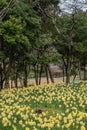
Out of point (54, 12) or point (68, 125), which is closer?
point (68, 125)

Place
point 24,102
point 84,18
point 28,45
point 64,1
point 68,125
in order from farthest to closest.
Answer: point 84,18 → point 64,1 → point 28,45 → point 24,102 → point 68,125

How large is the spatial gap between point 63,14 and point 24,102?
16878mm

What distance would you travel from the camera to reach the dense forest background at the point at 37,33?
60.3 feet

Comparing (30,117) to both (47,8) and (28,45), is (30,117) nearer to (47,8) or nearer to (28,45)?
(28,45)

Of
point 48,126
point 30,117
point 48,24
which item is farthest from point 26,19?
point 48,126

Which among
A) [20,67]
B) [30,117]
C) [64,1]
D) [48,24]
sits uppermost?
[64,1]

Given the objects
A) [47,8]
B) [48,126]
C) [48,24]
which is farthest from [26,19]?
[48,126]

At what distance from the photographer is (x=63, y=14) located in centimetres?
2777

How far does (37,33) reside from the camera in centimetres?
2123

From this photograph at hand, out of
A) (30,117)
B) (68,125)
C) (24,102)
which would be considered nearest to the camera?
(68,125)

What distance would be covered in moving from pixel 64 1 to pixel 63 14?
2.56 m

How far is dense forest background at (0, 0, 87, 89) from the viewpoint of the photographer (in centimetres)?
1839

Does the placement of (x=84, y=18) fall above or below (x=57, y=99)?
above

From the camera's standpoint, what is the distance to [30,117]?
28.2 feet
